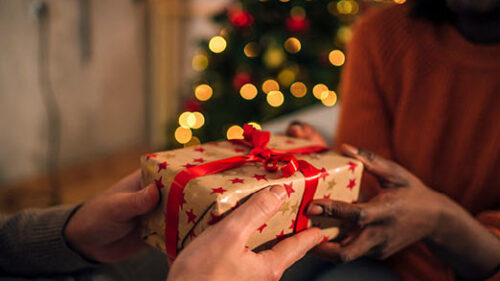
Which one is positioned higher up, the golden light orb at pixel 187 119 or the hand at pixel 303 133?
the hand at pixel 303 133

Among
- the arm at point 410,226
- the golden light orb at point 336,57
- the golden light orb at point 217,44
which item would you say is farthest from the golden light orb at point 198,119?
the arm at point 410,226

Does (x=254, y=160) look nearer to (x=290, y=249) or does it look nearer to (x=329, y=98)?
(x=290, y=249)

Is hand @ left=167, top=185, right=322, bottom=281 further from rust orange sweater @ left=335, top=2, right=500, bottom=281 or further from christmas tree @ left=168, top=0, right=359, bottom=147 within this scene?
christmas tree @ left=168, top=0, right=359, bottom=147

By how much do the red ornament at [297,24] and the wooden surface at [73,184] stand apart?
1.50 m

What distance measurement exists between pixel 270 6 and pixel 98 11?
51.5 inches

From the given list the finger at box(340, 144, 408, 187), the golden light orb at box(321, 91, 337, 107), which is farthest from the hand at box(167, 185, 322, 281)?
the golden light orb at box(321, 91, 337, 107)

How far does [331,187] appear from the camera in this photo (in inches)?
24.2

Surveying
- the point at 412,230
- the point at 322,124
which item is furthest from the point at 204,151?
the point at 322,124

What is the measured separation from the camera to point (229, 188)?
504mm

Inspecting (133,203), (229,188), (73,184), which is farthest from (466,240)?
(73,184)

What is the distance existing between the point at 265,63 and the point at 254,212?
1661mm

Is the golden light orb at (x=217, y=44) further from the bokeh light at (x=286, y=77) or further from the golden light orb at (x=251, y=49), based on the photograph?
the bokeh light at (x=286, y=77)

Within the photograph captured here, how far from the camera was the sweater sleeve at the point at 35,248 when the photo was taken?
65 cm

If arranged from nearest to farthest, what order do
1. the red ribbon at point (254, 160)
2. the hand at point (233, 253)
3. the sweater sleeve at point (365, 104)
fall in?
the hand at point (233, 253) → the red ribbon at point (254, 160) → the sweater sleeve at point (365, 104)
